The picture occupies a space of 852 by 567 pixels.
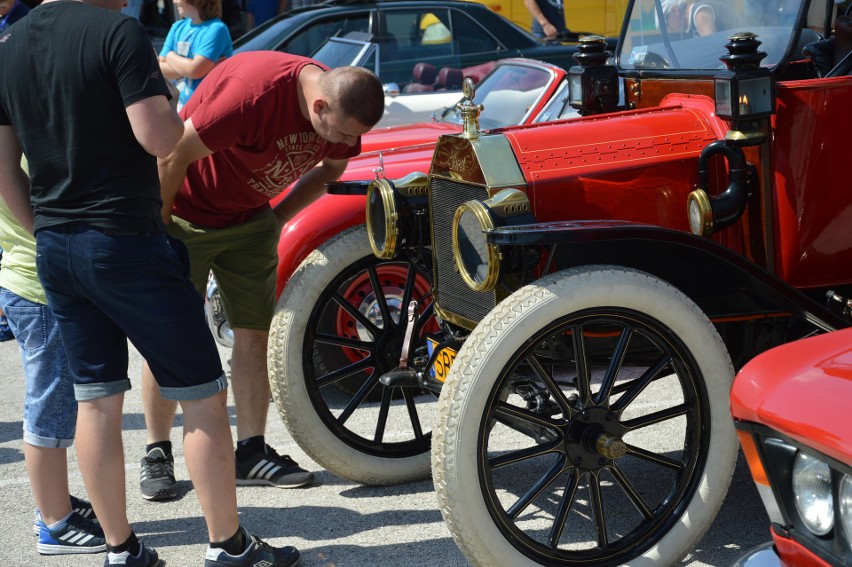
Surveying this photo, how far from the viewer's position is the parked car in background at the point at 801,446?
1.88 metres

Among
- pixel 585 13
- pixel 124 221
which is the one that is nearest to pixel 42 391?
pixel 124 221

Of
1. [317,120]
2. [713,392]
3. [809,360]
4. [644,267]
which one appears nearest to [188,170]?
[317,120]

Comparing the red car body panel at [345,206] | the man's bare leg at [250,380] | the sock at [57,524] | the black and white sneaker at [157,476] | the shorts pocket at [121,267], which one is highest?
the shorts pocket at [121,267]

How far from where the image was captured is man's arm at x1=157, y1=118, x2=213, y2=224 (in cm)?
325

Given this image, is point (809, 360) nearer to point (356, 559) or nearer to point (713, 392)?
point (713, 392)

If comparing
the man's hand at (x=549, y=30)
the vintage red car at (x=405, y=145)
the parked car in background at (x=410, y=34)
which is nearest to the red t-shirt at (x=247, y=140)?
the vintage red car at (x=405, y=145)

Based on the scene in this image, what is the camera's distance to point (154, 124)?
8.79 feet

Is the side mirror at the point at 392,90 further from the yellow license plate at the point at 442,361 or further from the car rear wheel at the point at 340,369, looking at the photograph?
the yellow license plate at the point at 442,361

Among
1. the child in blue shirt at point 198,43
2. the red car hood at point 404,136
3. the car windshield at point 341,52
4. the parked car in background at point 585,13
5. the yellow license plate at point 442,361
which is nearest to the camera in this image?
the yellow license plate at point 442,361

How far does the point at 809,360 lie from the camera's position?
214 centimetres

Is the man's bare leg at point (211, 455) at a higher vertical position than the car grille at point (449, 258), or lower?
lower

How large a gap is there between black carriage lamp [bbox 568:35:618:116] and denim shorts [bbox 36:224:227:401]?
71.0 inches

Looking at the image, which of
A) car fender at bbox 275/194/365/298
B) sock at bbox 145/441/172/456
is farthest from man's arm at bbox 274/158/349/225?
sock at bbox 145/441/172/456

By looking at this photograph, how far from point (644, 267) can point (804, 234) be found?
517 mm
